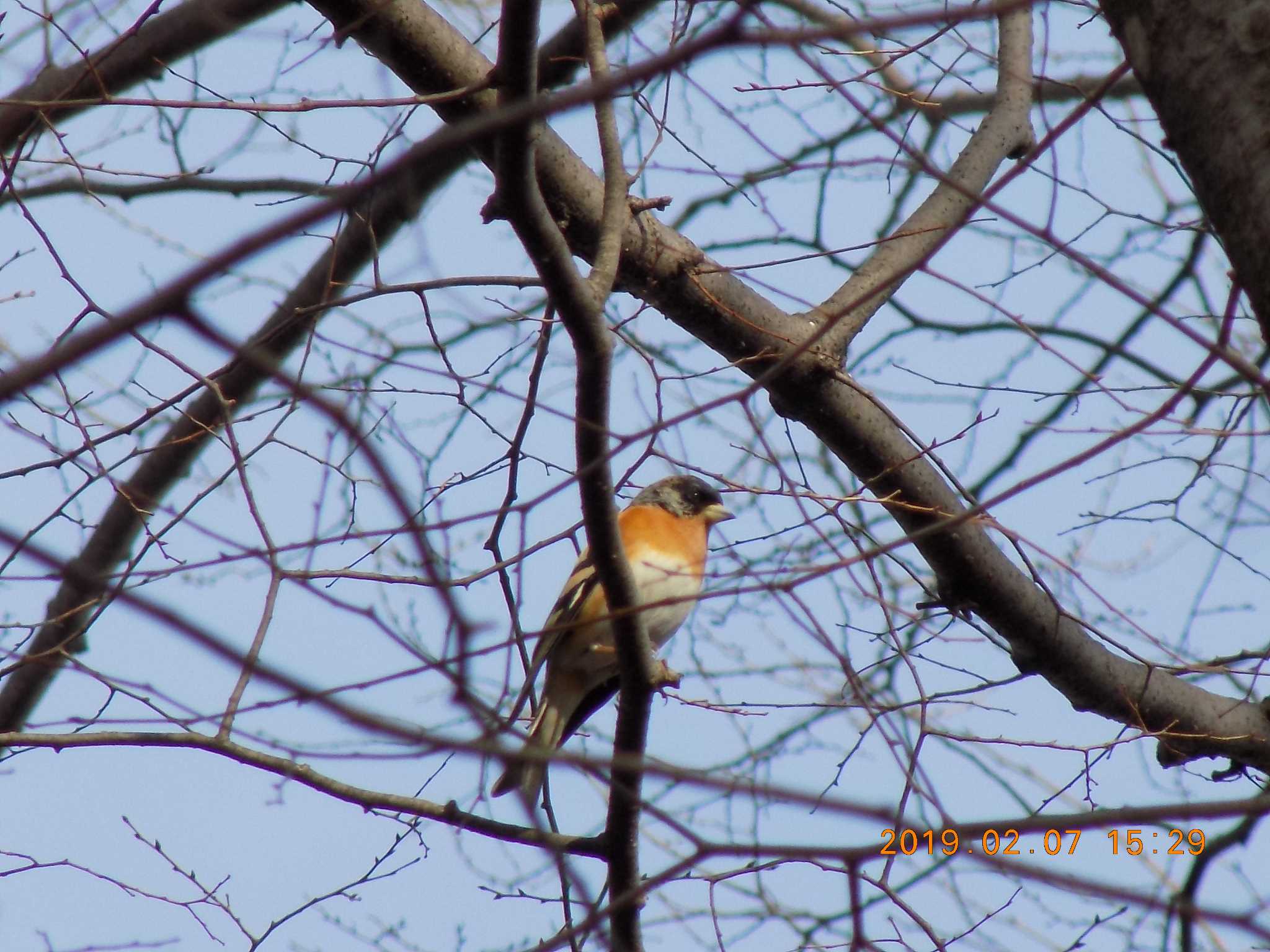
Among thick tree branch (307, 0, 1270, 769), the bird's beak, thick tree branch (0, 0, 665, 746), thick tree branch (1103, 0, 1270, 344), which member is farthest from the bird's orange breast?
thick tree branch (1103, 0, 1270, 344)

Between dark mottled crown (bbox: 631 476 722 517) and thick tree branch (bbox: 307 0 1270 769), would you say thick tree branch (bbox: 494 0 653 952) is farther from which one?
dark mottled crown (bbox: 631 476 722 517)

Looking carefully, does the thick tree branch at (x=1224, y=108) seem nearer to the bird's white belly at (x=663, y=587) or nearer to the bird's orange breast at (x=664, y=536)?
the bird's white belly at (x=663, y=587)

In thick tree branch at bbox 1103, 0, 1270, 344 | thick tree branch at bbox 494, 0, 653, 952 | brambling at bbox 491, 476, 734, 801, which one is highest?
brambling at bbox 491, 476, 734, 801

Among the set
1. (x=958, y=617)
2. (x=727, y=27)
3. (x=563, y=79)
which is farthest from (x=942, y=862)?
(x=563, y=79)

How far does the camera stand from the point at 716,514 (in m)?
5.67

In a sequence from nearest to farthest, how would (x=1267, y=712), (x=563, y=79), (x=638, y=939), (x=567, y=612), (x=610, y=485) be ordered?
(x=610, y=485)
(x=638, y=939)
(x=1267, y=712)
(x=567, y=612)
(x=563, y=79)

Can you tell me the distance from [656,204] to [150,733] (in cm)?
188

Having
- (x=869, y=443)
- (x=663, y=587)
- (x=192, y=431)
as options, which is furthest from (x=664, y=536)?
(x=192, y=431)

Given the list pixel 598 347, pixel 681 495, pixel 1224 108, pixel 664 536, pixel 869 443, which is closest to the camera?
pixel 1224 108

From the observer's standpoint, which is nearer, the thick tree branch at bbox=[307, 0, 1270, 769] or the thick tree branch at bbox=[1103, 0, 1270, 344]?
the thick tree branch at bbox=[1103, 0, 1270, 344]

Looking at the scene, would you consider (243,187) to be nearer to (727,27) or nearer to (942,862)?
(942,862)

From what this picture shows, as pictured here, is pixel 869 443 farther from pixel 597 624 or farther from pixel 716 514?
pixel 716 514

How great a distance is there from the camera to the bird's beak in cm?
561

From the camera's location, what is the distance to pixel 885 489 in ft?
12.9
